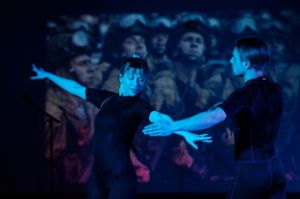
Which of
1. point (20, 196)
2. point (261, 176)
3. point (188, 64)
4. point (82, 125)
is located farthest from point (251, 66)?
point (20, 196)

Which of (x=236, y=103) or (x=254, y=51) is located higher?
(x=254, y=51)

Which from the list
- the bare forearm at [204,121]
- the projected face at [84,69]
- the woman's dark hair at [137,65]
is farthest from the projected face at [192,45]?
the bare forearm at [204,121]

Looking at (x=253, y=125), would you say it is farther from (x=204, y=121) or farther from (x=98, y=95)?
(x=98, y=95)

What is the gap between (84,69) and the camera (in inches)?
208

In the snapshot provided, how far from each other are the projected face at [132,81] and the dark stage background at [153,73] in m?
2.74

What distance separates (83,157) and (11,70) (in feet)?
5.44

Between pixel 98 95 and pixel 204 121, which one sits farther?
pixel 98 95

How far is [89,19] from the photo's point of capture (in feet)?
17.6

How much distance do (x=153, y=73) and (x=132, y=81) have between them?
111 inches

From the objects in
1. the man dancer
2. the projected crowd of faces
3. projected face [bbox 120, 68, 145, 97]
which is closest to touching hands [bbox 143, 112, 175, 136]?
the man dancer

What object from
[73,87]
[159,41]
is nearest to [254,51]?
[73,87]

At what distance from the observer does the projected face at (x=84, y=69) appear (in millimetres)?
5277

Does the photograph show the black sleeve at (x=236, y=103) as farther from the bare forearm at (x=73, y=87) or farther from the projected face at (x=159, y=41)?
the projected face at (x=159, y=41)

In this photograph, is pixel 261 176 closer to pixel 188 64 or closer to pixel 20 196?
pixel 188 64
